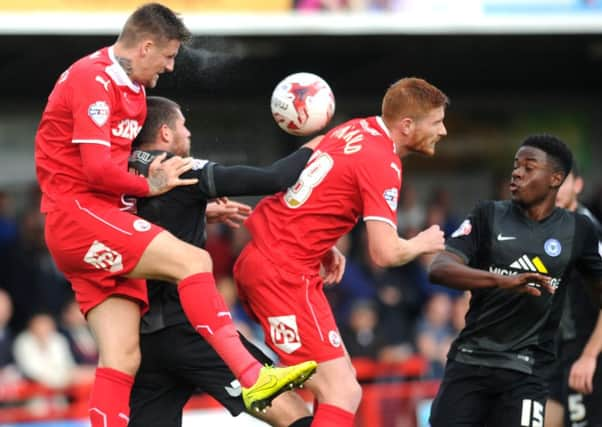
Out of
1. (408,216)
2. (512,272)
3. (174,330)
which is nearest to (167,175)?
(174,330)

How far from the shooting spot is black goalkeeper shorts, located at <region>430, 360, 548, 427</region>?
7297mm

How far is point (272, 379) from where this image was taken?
6.36 m

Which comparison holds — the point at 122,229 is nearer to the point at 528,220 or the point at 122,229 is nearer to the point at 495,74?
the point at 528,220

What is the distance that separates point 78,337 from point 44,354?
1.31ft

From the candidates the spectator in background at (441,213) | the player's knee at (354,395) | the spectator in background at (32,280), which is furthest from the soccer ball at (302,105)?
the spectator in background at (441,213)

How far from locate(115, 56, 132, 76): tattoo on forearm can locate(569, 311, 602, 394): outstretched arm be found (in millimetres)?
3232

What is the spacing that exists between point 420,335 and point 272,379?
24.5ft

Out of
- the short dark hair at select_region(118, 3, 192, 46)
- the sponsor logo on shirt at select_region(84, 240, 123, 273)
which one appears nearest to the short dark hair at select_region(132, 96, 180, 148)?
the short dark hair at select_region(118, 3, 192, 46)

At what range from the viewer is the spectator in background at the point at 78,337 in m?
12.2

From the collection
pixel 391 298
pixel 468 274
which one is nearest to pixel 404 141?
pixel 468 274

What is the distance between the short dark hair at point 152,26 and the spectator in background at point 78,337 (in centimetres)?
572

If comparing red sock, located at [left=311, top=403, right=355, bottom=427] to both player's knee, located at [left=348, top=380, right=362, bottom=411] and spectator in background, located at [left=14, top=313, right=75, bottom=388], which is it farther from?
spectator in background, located at [left=14, top=313, right=75, bottom=388]

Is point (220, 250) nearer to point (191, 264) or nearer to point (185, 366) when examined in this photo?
point (185, 366)

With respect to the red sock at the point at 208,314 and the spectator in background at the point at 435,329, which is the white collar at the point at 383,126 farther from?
the spectator in background at the point at 435,329
